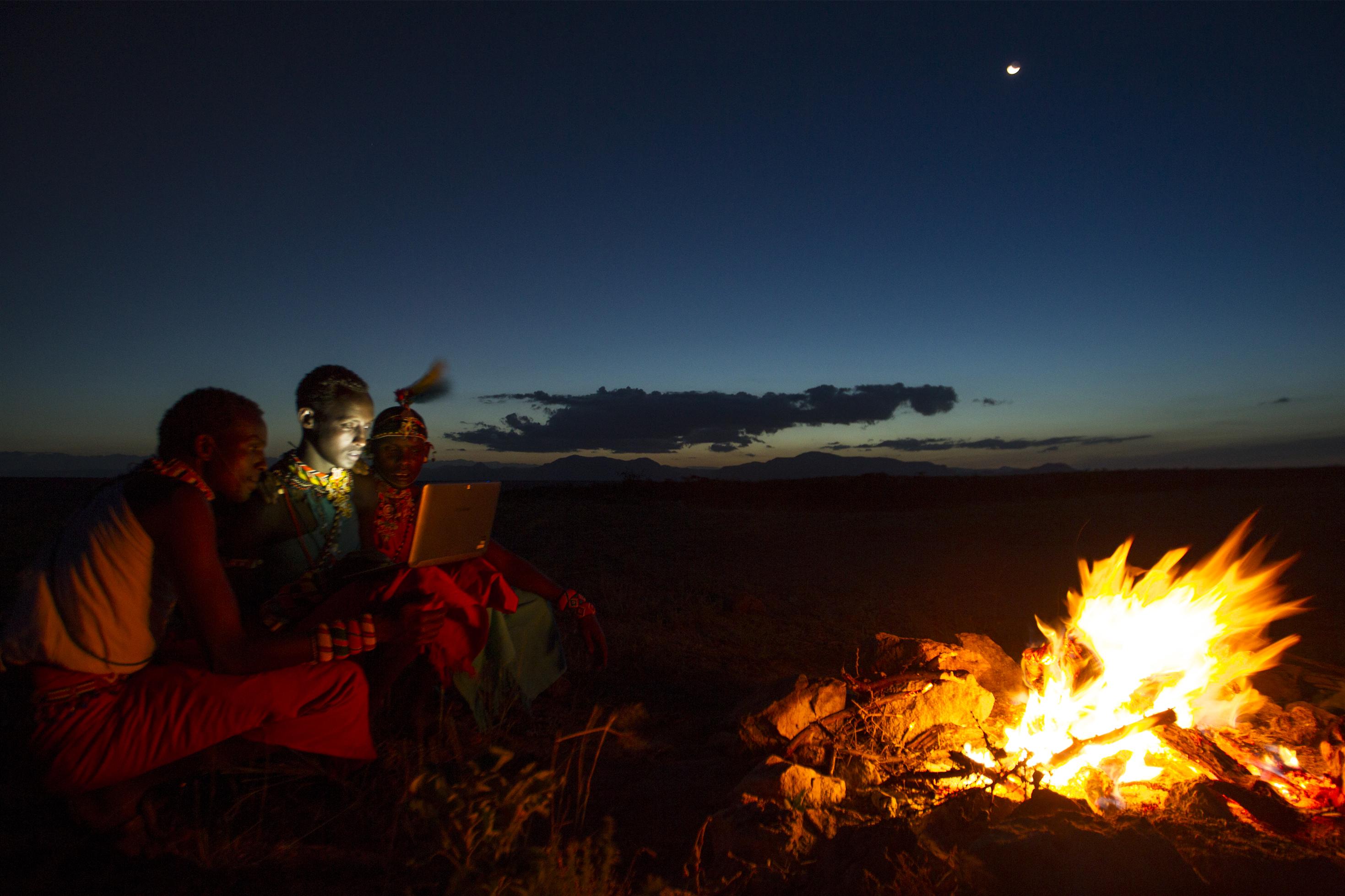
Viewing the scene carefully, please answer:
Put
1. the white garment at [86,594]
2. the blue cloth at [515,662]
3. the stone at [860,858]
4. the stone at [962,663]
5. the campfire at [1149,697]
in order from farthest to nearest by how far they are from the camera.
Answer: the stone at [962,663]
the blue cloth at [515,662]
the campfire at [1149,697]
the stone at [860,858]
the white garment at [86,594]

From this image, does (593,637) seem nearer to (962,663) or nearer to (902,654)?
(902,654)

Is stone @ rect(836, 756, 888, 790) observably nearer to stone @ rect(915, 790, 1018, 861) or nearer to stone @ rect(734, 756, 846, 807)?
stone @ rect(734, 756, 846, 807)

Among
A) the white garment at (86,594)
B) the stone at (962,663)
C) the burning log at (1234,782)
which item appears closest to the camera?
the white garment at (86,594)

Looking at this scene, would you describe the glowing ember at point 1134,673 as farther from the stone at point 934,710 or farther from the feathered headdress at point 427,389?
the feathered headdress at point 427,389

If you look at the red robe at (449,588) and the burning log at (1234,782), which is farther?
the red robe at (449,588)

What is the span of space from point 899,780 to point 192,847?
8.39 ft

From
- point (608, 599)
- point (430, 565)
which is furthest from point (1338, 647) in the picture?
point (430, 565)

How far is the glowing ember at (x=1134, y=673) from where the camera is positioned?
304cm

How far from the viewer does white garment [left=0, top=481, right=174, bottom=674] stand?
2.04 m

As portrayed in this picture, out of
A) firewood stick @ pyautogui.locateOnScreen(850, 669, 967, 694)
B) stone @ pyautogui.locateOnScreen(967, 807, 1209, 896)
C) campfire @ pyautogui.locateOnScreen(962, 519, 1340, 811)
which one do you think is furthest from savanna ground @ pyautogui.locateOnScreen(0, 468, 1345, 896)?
campfire @ pyautogui.locateOnScreen(962, 519, 1340, 811)

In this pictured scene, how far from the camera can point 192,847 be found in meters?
2.25

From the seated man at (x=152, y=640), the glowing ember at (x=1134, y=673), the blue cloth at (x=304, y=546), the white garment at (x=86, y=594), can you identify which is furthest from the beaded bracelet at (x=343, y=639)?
the glowing ember at (x=1134, y=673)

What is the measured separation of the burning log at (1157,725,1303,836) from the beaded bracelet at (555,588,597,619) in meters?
2.51

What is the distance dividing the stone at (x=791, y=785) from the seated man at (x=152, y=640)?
1611 millimetres
